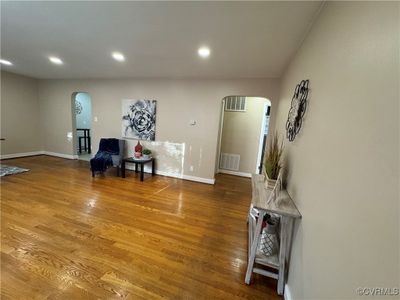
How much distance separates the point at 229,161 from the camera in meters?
5.22

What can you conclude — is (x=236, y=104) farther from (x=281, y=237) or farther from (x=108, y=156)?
(x=281, y=237)

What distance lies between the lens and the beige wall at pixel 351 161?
61cm

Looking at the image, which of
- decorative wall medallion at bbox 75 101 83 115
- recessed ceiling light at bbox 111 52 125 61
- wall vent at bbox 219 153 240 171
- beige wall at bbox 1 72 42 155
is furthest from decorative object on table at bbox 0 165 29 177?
wall vent at bbox 219 153 240 171

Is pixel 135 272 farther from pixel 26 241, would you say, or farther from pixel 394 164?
pixel 394 164

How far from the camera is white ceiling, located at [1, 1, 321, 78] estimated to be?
1697 mm

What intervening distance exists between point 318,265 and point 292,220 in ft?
1.90

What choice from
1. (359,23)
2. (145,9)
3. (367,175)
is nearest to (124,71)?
(145,9)

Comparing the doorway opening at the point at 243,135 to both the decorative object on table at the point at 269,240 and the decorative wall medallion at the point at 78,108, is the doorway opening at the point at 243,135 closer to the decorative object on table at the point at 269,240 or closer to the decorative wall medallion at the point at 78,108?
the decorative object on table at the point at 269,240

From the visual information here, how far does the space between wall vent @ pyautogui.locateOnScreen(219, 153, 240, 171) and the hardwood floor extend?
1479mm

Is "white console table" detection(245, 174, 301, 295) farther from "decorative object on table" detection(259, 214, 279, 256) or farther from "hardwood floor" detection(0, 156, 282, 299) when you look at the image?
"hardwood floor" detection(0, 156, 282, 299)

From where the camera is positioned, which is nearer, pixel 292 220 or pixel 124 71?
pixel 292 220

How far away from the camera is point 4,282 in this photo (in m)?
1.49

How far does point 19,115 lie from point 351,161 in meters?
7.72

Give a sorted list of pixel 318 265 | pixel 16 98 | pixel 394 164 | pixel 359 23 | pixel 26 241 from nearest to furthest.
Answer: pixel 394 164, pixel 359 23, pixel 318 265, pixel 26 241, pixel 16 98
